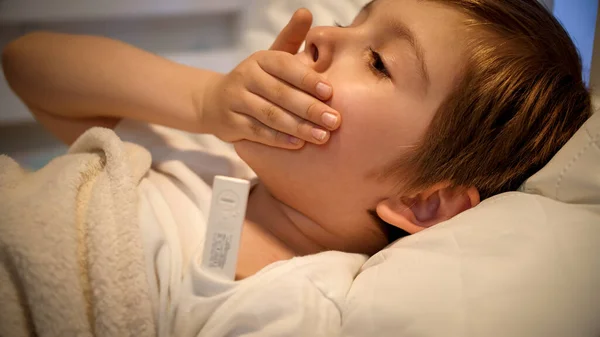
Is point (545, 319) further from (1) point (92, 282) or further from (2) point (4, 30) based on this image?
(2) point (4, 30)

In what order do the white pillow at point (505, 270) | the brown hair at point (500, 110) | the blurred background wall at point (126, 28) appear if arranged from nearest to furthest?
the white pillow at point (505, 270)
the brown hair at point (500, 110)
the blurred background wall at point (126, 28)

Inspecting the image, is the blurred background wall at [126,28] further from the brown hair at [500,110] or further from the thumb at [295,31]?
the brown hair at [500,110]

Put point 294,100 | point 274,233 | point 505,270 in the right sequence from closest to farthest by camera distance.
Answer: point 505,270
point 294,100
point 274,233

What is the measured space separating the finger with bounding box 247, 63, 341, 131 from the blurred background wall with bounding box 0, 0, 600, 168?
0.55 metres

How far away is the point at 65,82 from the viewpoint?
84 centimetres

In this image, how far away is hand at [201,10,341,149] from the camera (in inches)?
25.5

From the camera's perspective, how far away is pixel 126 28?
4.22ft

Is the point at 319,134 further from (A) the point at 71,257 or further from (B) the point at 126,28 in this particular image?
(B) the point at 126,28

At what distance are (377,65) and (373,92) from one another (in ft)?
0.14

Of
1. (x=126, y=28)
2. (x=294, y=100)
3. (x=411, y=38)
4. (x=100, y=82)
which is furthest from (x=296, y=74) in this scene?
(x=126, y=28)

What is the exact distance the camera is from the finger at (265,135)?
2.21ft

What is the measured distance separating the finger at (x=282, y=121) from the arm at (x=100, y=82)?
147 mm

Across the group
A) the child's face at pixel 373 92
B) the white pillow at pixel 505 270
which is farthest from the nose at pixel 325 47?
the white pillow at pixel 505 270

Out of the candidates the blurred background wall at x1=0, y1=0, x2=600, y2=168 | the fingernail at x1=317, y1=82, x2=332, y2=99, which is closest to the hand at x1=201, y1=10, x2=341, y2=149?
the fingernail at x1=317, y1=82, x2=332, y2=99
